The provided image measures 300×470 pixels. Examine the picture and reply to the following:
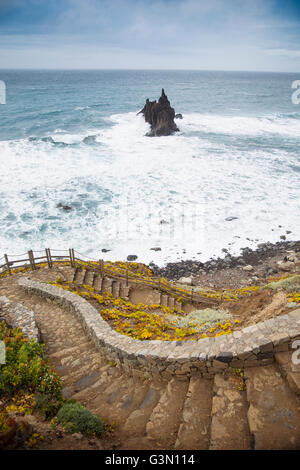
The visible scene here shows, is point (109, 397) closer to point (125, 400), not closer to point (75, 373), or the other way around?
point (125, 400)

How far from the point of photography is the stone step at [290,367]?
217 inches

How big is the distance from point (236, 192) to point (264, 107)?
219 ft

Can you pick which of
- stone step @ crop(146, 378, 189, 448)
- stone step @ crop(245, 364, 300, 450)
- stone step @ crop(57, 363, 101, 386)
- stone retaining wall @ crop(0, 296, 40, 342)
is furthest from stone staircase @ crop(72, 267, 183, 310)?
stone step @ crop(245, 364, 300, 450)

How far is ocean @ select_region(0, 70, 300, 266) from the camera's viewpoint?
21.7 meters

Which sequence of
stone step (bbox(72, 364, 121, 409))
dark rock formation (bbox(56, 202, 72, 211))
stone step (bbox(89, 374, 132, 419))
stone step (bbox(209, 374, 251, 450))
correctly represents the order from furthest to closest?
dark rock formation (bbox(56, 202, 72, 211)) < stone step (bbox(72, 364, 121, 409)) < stone step (bbox(89, 374, 132, 419)) < stone step (bbox(209, 374, 251, 450))

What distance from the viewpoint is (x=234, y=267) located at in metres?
18.8

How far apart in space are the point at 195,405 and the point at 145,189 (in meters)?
25.0

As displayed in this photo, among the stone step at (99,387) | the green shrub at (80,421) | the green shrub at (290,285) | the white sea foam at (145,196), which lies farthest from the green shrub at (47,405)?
the white sea foam at (145,196)

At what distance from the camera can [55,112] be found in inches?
2640

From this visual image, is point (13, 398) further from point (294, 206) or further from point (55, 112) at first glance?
point (55, 112)

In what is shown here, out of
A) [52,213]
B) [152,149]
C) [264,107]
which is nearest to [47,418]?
[52,213]

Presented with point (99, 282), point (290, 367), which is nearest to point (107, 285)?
point (99, 282)

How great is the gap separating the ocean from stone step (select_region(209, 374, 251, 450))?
13.8m

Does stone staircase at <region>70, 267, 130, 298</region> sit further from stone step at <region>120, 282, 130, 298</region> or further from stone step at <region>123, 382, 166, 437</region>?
stone step at <region>123, 382, 166, 437</region>
